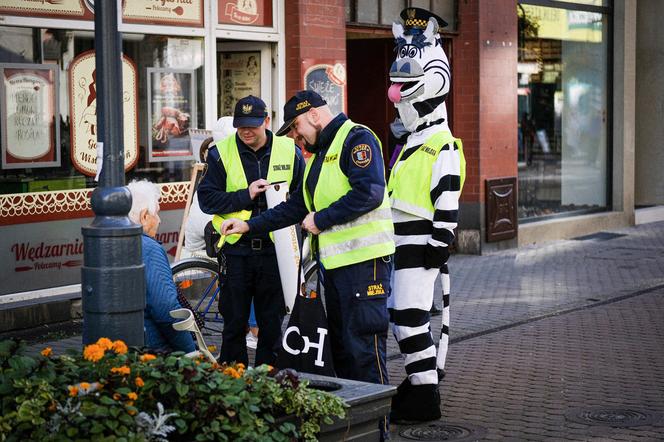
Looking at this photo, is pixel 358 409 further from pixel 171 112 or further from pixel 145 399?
pixel 171 112

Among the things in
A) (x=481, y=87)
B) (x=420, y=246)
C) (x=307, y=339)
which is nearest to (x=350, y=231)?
(x=307, y=339)

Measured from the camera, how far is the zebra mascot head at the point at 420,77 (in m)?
7.25

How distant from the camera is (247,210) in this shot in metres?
7.28

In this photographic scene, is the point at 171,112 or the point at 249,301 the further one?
the point at 171,112

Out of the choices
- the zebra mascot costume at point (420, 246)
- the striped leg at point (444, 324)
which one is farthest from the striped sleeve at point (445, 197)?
the striped leg at point (444, 324)

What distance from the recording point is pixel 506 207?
15.4 meters

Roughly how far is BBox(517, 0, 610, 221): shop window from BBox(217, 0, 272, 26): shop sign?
5216 mm

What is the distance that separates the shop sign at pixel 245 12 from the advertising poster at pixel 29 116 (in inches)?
86.6

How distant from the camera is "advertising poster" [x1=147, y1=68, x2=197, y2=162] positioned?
11062mm

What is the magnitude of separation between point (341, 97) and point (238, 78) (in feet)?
3.86

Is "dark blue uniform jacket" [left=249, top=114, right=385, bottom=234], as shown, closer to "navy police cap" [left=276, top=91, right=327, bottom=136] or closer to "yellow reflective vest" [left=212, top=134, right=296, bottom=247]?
"navy police cap" [left=276, top=91, right=327, bottom=136]

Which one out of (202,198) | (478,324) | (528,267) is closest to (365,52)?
(528,267)

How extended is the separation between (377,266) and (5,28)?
4.91m

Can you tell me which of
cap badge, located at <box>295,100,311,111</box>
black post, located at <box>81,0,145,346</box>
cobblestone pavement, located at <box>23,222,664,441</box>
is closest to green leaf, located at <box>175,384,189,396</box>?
black post, located at <box>81,0,145,346</box>
